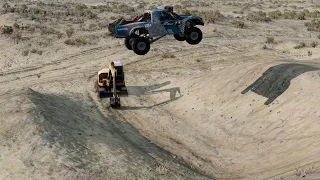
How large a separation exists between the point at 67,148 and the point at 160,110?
1053 cm

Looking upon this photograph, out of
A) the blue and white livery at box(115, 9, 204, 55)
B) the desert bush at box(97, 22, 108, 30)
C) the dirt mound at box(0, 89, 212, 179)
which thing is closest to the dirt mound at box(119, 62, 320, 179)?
the dirt mound at box(0, 89, 212, 179)

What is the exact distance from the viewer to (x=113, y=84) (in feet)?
73.6

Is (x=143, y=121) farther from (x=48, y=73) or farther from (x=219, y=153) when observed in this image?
(x=48, y=73)

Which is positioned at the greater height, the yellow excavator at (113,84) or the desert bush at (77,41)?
the desert bush at (77,41)

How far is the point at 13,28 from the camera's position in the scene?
3872 cm

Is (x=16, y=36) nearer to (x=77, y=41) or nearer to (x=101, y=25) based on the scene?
(x=77, y=41)

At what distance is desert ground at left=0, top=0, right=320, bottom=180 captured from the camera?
44.3 feet

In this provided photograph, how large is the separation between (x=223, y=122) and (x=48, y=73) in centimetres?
1583

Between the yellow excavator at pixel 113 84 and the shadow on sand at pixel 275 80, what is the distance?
7.78 metres

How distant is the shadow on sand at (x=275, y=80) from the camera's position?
21.2 metres

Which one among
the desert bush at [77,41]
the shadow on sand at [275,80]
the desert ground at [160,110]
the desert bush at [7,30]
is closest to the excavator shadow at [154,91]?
the desert ground at [160,110]

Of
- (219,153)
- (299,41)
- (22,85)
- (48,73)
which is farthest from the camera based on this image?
(299,41)

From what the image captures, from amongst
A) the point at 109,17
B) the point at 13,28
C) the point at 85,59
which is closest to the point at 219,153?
the point at 85,59

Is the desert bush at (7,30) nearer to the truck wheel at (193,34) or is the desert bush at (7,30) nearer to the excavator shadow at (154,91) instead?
the excavator shadow at (154,91)
